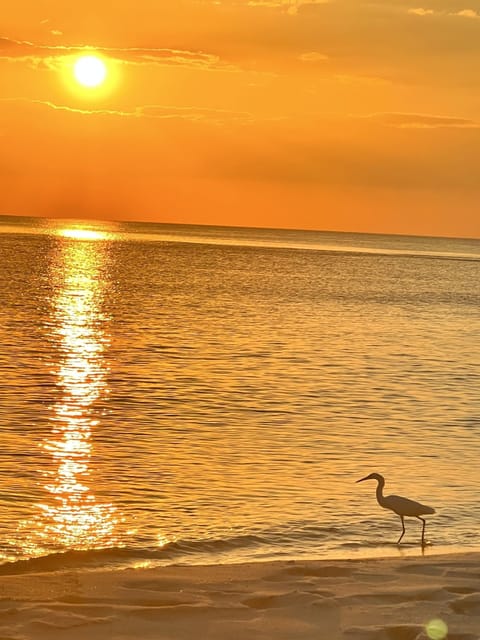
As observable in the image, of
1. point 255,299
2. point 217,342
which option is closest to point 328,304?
point 255,299

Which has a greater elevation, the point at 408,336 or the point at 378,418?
the point at 408,336

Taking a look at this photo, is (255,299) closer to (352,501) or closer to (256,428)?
(256,428)

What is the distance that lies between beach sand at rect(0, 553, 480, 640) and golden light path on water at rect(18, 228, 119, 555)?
2051 millimetres

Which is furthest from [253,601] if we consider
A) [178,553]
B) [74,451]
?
[74,451]

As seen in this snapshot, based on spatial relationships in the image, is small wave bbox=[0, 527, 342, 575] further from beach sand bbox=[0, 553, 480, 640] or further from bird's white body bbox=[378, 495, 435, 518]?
bird's white body bbox=[378, 495, 435, 518]

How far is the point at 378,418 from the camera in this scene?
84.4 ft

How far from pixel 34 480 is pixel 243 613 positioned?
25.0 ft

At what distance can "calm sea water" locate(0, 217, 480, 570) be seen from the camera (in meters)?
15.5

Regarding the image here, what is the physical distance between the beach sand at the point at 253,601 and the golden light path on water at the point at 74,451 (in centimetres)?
205

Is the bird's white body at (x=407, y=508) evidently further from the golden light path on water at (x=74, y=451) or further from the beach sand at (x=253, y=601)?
the golden light path on water at (x=74, y=451)

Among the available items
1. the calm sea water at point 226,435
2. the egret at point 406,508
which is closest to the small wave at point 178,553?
the calm sea water at point 226,435

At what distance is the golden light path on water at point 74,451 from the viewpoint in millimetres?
15234

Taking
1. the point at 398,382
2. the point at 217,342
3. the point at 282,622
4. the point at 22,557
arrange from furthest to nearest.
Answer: the point at 217,342
the point at 398,382
the point at 22,557
the point at 282,622

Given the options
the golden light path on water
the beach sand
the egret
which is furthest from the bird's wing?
the golden light path on water
